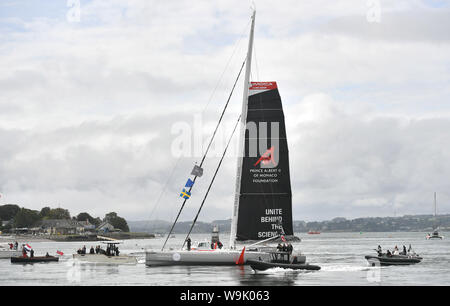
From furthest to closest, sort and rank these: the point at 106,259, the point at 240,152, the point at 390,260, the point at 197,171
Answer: the point at 106,259 < the point at 390,260 < the point at 197,171 < the point at 240,152

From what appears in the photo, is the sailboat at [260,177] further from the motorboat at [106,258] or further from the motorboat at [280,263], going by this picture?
the motorboat at [106,258]

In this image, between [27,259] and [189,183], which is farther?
[27,259]

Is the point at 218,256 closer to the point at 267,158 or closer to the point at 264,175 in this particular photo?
the point at 264,175

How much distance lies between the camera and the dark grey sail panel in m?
52.3

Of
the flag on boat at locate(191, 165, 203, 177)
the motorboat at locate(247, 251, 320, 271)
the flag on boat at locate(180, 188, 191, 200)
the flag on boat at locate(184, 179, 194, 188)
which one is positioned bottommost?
the motorboat at locate(247, 251, 320, 271)

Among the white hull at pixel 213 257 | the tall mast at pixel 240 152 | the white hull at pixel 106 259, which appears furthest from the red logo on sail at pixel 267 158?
the white hull at pixel 106 259

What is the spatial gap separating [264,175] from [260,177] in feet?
1.16

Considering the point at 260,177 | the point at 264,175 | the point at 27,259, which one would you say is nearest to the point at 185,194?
the point at 260,177

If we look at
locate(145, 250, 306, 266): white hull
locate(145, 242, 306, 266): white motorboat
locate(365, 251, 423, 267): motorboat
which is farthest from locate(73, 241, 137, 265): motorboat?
locate(365, 251, 423, 267): motorboat

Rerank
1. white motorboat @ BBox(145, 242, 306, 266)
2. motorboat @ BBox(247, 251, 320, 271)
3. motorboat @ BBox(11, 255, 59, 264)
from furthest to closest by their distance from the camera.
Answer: motorboat @ BBox(11, 255, 59, 264) → white motorboat @ BBox(145, 242, 306, 266) → motorboat @ BBox(247, 251, 320, 271)

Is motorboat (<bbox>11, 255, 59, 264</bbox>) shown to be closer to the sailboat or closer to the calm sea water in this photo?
the calm sea water

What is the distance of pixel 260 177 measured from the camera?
173 feet
